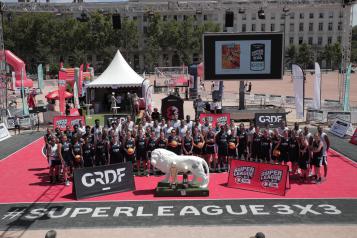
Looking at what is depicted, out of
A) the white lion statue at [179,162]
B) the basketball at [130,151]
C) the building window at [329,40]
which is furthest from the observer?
the building window at [329,40]

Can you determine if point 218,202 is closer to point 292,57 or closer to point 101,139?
point 101,139

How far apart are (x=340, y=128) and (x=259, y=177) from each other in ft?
36.2

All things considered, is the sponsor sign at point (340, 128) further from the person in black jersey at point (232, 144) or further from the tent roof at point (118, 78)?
the tent roof at point (118, 78)

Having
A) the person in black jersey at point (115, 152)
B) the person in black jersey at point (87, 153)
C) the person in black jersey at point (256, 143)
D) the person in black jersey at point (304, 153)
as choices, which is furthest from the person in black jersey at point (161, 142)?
the person in black jersey at point (304, 153)

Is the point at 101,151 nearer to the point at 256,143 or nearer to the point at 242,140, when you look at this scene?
the point at 242,140

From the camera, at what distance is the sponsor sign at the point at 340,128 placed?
2156cm

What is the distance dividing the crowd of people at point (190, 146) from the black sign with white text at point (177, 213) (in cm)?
201

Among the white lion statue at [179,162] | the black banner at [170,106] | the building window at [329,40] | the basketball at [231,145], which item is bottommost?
the white lion statue at [179,162]

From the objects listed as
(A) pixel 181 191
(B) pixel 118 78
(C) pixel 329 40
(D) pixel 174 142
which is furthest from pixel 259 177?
(C) pixel 329 40

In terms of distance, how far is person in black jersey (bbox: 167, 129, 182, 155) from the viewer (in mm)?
14148

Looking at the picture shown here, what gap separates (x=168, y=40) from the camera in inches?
3676

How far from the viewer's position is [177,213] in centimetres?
1097

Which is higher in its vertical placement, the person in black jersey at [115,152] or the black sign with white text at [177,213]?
the person in black jersey at [115,152]

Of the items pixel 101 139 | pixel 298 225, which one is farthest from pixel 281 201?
pixel 101 139
